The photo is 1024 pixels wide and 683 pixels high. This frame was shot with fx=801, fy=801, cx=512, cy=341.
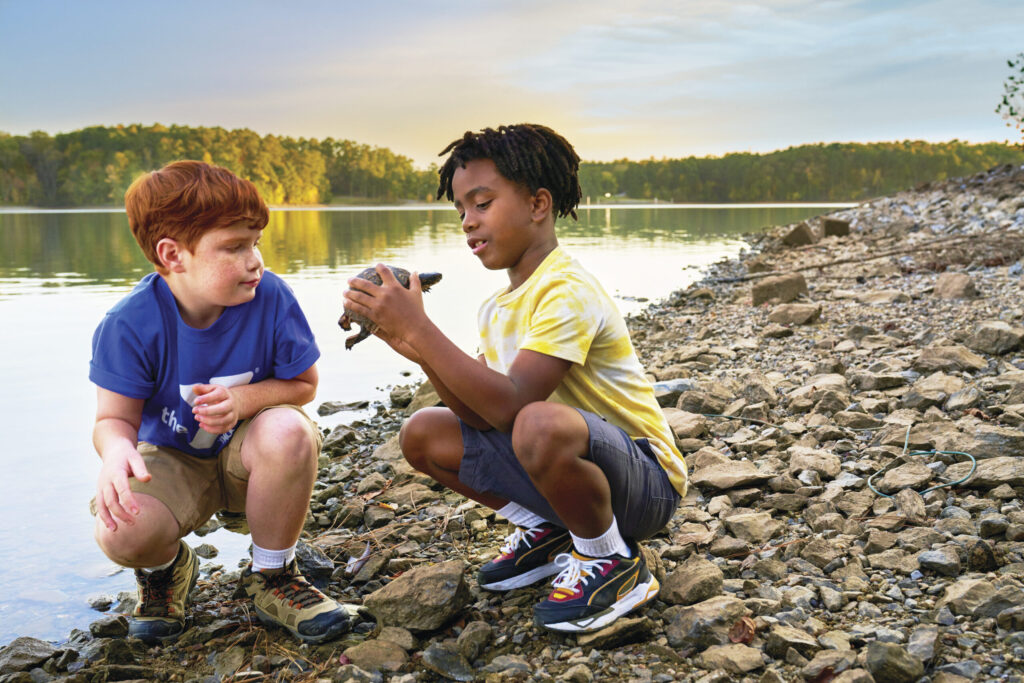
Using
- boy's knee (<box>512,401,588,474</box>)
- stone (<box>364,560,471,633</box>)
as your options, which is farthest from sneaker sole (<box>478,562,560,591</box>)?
boy's knee (<box>512,401,588,474</box>)

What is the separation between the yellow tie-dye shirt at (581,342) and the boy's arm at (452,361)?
0.07m

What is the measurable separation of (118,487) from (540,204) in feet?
4.71

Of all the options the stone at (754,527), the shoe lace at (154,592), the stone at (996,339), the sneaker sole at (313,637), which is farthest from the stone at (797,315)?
the shoe lace at (154,592)

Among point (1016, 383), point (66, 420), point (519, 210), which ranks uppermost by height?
point (519, 210)

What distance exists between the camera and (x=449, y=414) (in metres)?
2.53

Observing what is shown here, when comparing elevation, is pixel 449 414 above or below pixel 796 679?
above

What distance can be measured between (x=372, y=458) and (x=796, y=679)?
2.94 meters

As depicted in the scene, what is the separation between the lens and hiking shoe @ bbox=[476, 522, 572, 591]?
2.53 meters

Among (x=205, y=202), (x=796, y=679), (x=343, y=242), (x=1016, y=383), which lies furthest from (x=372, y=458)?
(x=343, y=242)

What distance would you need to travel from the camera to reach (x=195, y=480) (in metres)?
2.51

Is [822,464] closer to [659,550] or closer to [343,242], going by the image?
[659,550]

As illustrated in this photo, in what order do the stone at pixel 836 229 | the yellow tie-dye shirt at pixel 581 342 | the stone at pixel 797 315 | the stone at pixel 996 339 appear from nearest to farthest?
the yellow tie-dye shirt at pixel 581 342 < the stone at pixel 996 339 < the stone at pixel 797 315 < the stone at pixel 836 229

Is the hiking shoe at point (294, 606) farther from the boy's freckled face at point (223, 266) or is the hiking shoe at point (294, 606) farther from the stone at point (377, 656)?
the boy's freckled face at point (223, 266)

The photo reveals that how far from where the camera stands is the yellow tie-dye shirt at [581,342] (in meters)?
2.16
